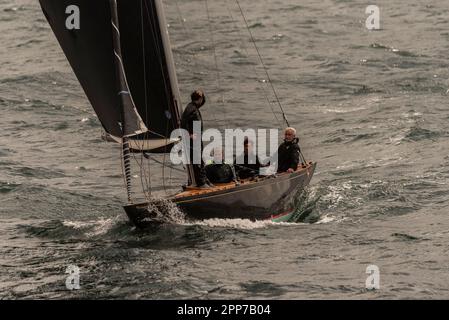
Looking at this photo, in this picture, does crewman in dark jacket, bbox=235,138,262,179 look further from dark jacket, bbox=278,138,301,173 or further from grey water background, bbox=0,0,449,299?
grey water background, bbox=0,0,449,299

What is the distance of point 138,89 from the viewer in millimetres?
22969

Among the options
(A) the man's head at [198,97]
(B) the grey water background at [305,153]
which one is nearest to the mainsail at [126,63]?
(A) the man's head at [198,97]

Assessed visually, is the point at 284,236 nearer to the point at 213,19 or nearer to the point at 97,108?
the point at 97,108

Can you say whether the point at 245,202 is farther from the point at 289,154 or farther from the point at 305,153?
the point at 305,153

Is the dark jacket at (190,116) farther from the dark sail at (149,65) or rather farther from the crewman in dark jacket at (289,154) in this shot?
the crewman in dark jacket at (289,154)

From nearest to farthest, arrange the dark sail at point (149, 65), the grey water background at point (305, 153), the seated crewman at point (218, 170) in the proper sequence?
the grey water background at point (305, 153) → the dark sail at point (149, 65) → the seated crewman at point (218, 170)

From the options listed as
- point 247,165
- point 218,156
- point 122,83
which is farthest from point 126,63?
point 247,165

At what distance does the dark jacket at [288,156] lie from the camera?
2425 centimetres

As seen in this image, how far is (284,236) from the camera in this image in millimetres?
22359

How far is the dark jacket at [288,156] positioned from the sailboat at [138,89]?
0.44 m

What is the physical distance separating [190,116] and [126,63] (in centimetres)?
195

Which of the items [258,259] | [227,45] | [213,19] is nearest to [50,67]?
[227,45]

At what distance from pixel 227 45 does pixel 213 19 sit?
253 inches

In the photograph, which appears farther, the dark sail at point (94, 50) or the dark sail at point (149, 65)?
the dark sail at point (149, 65)
